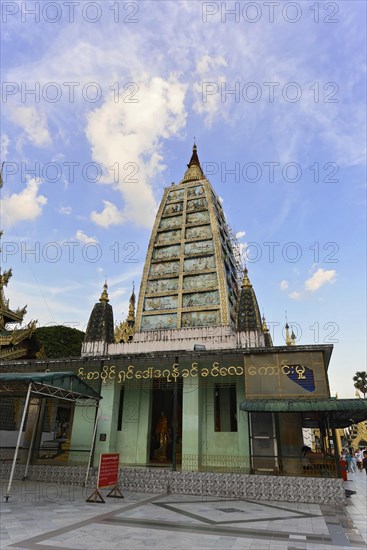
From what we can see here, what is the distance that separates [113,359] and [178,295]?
11496 millimetres

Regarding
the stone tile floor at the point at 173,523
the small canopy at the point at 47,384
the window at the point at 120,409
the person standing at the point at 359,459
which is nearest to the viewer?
the stone tile floor at the point at 173,523

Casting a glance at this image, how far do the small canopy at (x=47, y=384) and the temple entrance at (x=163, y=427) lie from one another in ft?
20.0

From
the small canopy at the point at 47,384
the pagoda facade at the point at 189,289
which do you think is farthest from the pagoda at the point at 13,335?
the small canopy at the point at 47,384

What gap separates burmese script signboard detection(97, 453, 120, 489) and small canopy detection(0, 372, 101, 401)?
3278 millimetres

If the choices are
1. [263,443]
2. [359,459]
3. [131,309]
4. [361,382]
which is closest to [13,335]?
[131,309]

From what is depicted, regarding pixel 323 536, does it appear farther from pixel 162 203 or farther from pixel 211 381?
pixel 162 203

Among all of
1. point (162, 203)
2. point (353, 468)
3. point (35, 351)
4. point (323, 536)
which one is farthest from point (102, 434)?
point (353, 468)

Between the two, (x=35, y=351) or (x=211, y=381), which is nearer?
(x=211, y=381)

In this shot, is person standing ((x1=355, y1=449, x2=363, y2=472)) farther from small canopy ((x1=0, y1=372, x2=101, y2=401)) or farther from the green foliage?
the green foliage

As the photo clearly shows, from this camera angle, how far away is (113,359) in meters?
18.9

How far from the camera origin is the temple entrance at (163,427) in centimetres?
2258

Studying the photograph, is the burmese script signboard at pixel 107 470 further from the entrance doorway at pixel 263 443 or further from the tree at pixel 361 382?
the tree at pixel 361 382

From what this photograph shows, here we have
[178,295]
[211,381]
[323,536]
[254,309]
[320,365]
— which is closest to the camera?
[323,536]

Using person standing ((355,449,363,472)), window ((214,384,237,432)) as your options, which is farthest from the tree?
window ((214,384,237,432))
